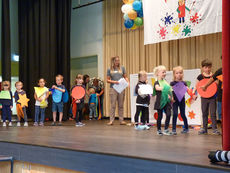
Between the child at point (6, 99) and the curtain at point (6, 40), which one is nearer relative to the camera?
the child at point (6, 99)

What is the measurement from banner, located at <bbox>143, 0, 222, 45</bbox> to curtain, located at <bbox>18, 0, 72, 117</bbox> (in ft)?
9.67

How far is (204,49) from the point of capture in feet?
26.4

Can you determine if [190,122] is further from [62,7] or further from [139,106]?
[62,7]

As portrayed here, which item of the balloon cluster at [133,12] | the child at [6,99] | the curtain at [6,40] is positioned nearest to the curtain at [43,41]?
the curtain at [6,40]

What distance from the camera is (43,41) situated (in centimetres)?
927

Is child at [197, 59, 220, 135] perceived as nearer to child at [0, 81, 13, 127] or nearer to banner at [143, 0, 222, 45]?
banner at [143, 0, 222, 45]

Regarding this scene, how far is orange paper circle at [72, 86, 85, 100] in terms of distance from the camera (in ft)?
22.8

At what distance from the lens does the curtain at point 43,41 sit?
364 inches

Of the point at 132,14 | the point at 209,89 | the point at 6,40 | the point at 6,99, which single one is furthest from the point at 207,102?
the point at 6,40

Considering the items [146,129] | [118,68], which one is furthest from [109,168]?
[118,68]

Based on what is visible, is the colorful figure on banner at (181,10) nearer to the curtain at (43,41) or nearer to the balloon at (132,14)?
the balloon at (132,14)

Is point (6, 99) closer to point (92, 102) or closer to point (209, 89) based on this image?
point (92, 102)

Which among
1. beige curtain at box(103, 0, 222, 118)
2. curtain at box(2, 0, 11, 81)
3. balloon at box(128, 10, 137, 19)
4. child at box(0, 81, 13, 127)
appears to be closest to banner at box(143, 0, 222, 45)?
balloon at box(128, 10, 137, 19)

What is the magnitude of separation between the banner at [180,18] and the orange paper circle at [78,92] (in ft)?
6.62
